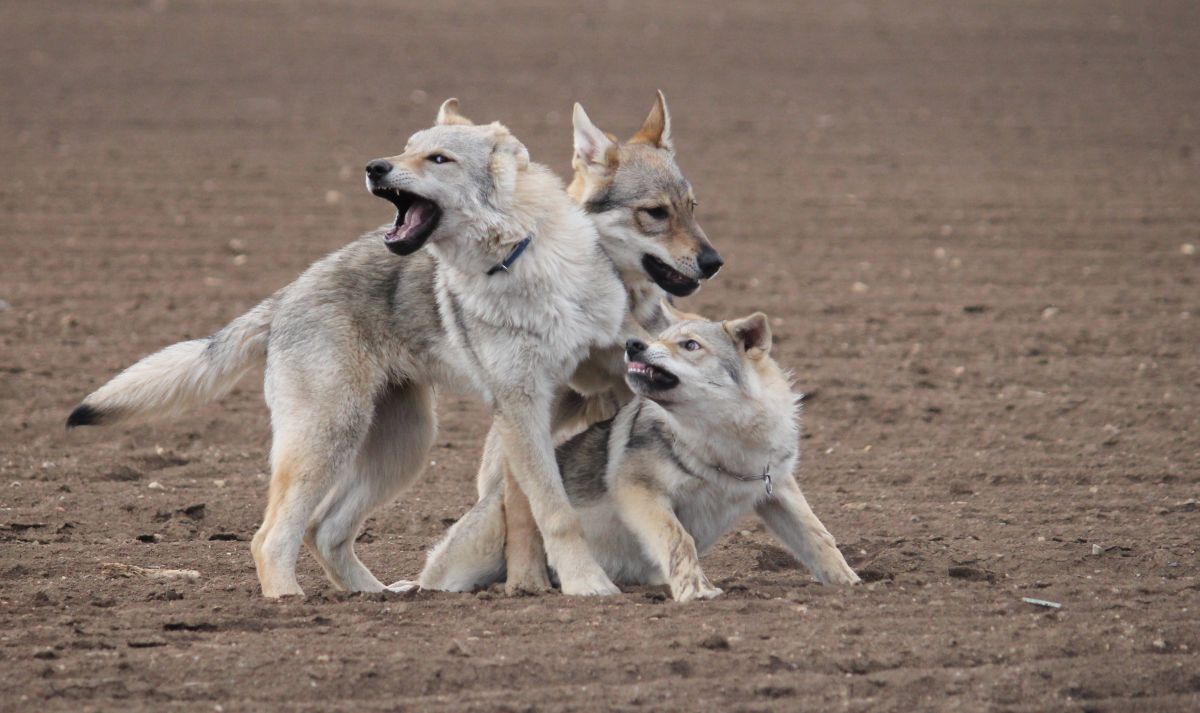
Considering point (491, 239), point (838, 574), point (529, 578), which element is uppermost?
point (491, 239)

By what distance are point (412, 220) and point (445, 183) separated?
0.78 feet

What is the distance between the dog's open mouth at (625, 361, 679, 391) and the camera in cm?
710

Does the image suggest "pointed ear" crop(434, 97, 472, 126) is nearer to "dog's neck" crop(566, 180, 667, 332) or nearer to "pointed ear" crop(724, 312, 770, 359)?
"dog's neck" crop(566, 180, 667, 332)

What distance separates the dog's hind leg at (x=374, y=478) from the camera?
7.98 m

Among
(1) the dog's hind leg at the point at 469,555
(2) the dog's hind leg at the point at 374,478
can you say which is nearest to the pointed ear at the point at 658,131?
(2) the dog's hind leg at the point at 374,478

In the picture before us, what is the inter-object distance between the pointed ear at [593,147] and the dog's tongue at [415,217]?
112cm

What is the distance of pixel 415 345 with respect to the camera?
780 cm

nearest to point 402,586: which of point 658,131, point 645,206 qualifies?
point 645,206

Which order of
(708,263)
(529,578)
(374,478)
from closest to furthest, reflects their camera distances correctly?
1. (529,578)
2. (708,263)
3. (374,478)

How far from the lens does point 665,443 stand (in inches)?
296

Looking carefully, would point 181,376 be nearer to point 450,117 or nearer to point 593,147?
point 450,117

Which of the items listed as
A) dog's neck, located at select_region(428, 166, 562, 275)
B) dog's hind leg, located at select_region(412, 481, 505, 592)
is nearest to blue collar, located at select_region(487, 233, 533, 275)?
dog's neck, located at select_region(428, 166, 562, 275)

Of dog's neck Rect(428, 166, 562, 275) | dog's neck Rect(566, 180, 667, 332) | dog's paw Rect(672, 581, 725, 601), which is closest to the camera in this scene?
dog's paw Rect(672, 581, 725, 601)

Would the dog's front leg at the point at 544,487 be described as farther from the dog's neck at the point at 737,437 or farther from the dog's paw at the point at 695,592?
the dog's neck at the point at 737,437
